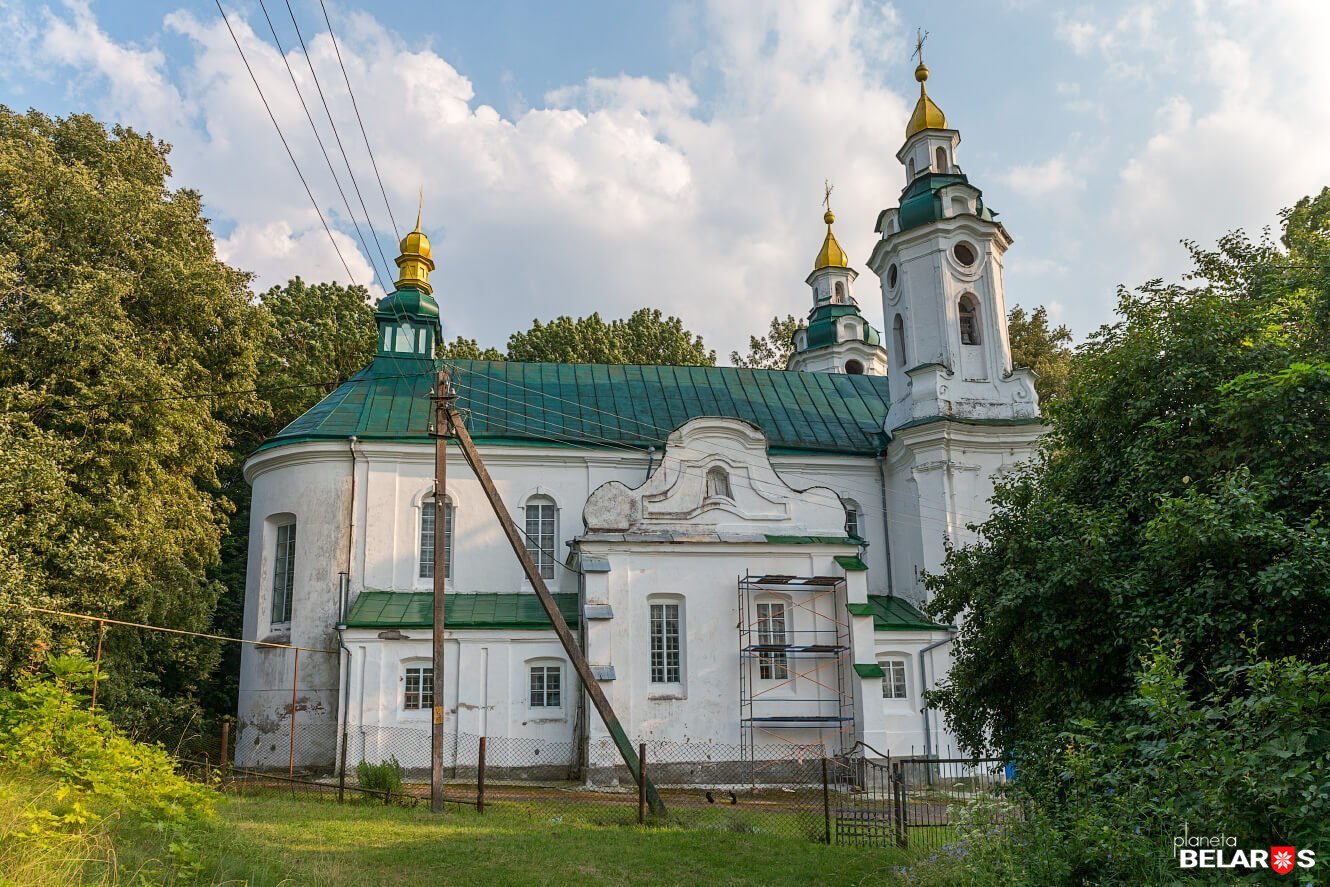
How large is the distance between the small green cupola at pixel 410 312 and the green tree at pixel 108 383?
15.0ft

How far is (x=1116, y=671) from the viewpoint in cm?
971

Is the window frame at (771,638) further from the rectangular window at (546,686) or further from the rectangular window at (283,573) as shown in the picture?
the rectangular window at (283,573)

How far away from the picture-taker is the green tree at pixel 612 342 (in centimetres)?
4184

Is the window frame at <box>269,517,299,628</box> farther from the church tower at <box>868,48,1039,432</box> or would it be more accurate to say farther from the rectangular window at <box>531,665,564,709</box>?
the church tower at <box>868,48,1039,432</box>

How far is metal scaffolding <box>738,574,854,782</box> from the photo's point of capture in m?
20.4

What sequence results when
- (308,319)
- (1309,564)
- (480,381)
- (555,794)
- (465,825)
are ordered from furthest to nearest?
(308,319) < (480,381) < (555,794) < (465,825) < (1309,564)

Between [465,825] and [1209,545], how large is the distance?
10.3m

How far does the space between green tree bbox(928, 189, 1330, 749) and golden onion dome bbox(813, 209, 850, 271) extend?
30854 mm

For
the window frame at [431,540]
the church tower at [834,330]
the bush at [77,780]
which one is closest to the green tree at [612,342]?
the church tower at [834,330]

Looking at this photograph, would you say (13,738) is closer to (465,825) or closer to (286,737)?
(465,825)

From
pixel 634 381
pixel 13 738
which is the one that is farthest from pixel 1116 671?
pixel 634 381

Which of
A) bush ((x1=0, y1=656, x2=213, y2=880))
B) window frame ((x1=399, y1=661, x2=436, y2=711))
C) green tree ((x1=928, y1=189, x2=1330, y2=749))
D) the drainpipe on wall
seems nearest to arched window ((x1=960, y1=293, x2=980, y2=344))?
the drainpipe on wall

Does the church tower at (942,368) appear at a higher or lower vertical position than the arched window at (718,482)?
higher

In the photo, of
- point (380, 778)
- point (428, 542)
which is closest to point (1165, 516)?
point (380, 778)
